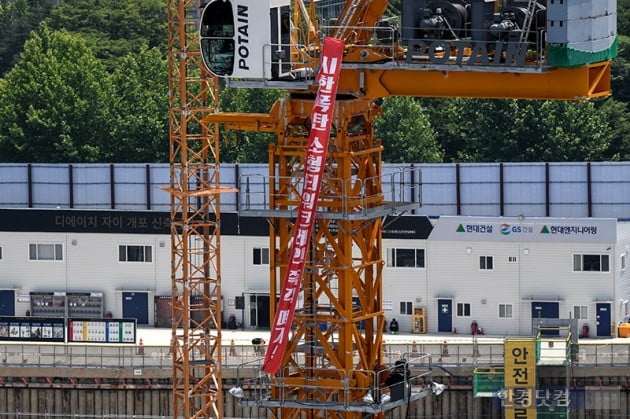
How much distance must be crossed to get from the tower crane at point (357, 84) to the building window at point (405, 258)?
7336cm

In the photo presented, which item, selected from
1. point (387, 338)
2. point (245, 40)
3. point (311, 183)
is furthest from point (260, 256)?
point (311, 183)

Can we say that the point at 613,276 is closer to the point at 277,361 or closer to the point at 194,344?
the point at 194,344

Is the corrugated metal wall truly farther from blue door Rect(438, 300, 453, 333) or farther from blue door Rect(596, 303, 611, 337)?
blue door Rect(596, 303, 611, 337)

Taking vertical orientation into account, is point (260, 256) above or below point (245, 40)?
below

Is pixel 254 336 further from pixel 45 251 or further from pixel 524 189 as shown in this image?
pixel 524 189

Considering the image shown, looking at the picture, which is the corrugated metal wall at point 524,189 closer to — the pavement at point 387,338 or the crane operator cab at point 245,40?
the pavement at point 387,338

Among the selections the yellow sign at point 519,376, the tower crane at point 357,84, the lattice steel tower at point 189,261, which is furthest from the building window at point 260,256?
the tower crane at point 357,84

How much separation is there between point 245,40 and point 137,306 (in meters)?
83.5

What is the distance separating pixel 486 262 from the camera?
149 m

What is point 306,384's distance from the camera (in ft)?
246

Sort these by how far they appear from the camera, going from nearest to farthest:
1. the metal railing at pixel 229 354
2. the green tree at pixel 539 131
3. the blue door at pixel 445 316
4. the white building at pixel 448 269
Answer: the metal railing at pixel 229 354, the white building at pixel 448 269, the blue door at pixel 445 316, the green tree at pixel 539 131

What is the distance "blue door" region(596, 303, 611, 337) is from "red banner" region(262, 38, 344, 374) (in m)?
75.9

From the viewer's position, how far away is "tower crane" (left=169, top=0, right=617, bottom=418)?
237 ft

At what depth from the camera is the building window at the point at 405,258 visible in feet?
493
